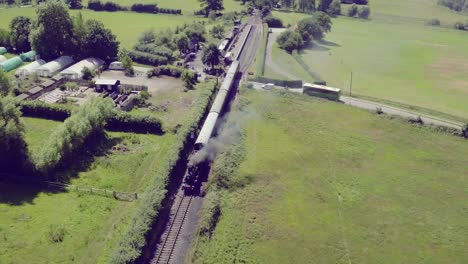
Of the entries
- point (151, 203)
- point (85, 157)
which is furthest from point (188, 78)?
point (151, 203)

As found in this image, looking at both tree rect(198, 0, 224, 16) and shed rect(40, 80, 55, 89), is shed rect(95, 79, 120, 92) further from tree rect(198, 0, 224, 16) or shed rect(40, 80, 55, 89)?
tree rect(198, 0, 224, 16)

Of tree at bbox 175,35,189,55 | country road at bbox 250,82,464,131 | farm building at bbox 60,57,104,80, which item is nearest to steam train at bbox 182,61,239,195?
country road at bbox 250,82,464,131

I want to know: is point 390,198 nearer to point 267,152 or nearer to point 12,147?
point 267,152

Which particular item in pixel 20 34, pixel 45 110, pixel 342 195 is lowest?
pixel 342 195

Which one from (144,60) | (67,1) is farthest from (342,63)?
(67,1)

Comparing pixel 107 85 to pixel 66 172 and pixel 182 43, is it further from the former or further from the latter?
pixel 182 43

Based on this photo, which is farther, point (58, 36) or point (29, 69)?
point (58, 36)
